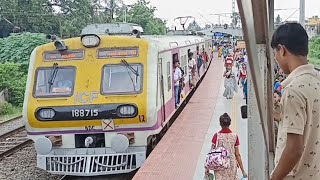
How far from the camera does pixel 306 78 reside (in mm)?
2576

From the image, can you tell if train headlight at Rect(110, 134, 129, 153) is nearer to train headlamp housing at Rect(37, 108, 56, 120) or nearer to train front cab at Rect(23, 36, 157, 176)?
train front cab at Rect(23, 36, 157, 176)

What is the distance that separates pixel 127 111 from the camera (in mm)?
7855

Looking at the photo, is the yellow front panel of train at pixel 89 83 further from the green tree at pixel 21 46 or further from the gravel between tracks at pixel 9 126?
the green tree at pixel 21 46

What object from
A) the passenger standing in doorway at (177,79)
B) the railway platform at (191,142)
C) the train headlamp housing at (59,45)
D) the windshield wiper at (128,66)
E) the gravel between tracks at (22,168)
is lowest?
the gravel between tracks at (22,168)

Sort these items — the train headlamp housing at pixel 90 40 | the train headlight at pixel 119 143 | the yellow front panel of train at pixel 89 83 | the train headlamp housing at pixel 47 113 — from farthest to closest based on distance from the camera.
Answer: the train headlamp housing at pixel 90 40, the train headlamp housing at pixel 47 113, the yellow front panel of train at pixel 89 83, the train headlight at pixel 119 143

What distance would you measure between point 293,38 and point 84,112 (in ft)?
18.4

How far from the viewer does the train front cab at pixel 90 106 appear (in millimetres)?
7789

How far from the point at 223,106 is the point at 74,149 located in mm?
6860

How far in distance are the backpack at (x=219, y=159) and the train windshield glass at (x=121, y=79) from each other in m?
2.98

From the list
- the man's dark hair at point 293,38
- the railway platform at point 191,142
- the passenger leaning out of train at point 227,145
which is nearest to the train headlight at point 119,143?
the railway platform at point 191,142

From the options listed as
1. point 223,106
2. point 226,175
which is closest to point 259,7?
point 226,175

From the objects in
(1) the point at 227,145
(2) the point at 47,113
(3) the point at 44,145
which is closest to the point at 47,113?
(2) the point at 47,113

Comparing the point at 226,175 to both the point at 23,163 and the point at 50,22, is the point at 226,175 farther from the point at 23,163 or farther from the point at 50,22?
the point at 50,22

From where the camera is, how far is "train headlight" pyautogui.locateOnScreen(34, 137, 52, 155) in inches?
306
